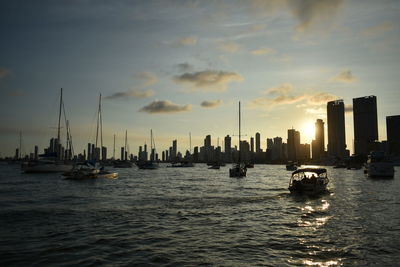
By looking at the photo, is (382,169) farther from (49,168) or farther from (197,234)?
(49,168)

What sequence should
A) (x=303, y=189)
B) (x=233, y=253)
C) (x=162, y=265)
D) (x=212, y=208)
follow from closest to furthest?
(x=162, y=265)
(x=233, y=253)
(x=212, y=208)
(x=303, y=189)

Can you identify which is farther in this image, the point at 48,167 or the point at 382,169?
the point at 48,167

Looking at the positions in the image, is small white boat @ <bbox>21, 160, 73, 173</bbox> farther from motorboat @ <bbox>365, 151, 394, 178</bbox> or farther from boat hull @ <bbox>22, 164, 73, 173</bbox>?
motorboat @ <bbox>365, 151, 394, 178</bbox>

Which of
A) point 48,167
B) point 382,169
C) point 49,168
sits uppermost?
point 48,167

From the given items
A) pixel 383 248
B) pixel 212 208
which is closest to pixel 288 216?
pixel 212 208

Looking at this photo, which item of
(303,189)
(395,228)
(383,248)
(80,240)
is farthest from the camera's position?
(303,189)

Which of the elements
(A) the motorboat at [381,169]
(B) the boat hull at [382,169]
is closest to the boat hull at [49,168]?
(A) the motorboat at [381,169]

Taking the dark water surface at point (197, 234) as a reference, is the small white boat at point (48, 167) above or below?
above

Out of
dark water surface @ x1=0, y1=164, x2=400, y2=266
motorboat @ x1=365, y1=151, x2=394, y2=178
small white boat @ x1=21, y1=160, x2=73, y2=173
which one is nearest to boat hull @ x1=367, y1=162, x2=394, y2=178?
motorboat @ x1=365, y1=151, x2=394, y2=178

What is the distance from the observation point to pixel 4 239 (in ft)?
65.2

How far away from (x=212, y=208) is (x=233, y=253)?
16.1m

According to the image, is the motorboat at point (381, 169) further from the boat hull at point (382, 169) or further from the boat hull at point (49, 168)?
the boat hull at point (49, 168)

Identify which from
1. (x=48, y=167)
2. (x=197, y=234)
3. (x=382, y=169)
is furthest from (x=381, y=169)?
(x=48, y=167)

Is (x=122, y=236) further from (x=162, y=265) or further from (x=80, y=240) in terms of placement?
(x=162, y=265)
